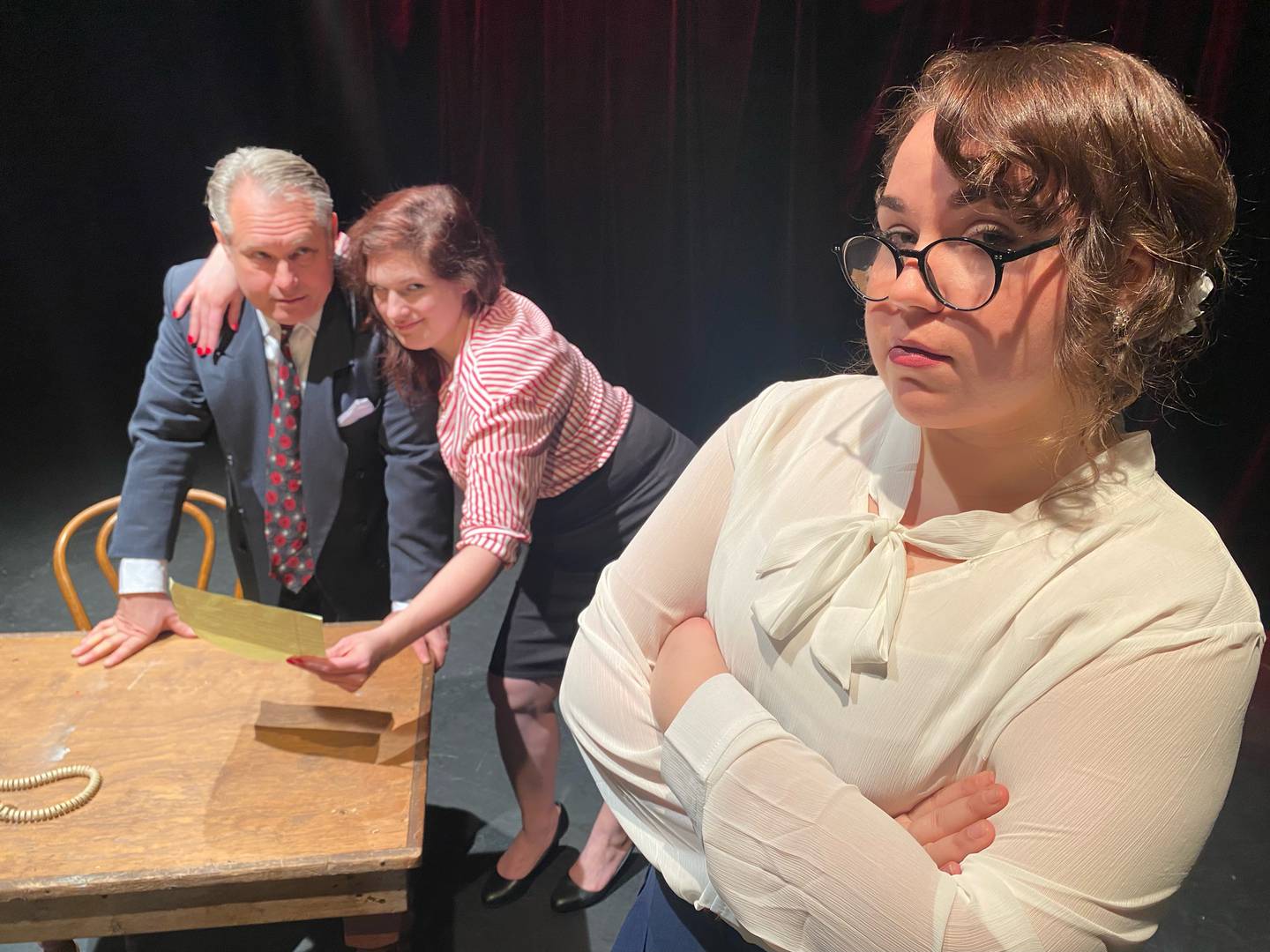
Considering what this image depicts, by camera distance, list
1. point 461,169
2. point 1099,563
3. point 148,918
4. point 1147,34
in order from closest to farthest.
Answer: point 1099,563, point 148,918, point 1147,34, point 461,169

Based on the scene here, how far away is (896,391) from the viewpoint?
0.85 meters

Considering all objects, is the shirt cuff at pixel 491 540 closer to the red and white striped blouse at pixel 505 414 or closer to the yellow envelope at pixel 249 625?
the red and white striped blouse at pixel 505 414

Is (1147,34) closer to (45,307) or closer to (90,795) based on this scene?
(90,795)

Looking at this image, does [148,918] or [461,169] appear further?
[461,169]

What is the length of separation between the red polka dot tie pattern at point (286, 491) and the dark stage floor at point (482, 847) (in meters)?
0.66

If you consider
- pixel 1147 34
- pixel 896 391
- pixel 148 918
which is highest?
pixel 1147 34

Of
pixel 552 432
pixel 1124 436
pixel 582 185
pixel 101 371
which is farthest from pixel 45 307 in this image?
pixel 1124 436

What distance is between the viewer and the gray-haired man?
1.90m

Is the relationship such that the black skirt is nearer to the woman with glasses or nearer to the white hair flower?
the woman with glasses

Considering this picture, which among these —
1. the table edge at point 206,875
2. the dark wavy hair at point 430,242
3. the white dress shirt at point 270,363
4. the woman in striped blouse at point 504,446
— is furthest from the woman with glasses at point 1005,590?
the white dress shirt at point 270,363

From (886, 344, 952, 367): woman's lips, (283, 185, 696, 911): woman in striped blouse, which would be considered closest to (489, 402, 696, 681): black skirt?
(283, 185, 696, 911): woman in striped blouse

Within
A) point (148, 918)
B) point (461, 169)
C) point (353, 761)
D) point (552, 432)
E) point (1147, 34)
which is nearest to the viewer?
point (148, 918)

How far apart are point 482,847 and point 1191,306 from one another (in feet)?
7.86

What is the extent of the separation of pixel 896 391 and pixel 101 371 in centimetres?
360
